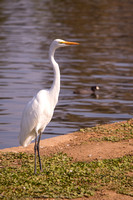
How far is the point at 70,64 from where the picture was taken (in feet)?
80.8

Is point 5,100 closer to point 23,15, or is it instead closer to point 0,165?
point 0,165

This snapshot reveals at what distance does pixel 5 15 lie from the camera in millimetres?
45500

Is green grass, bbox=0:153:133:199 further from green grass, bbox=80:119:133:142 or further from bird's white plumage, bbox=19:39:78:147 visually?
green grass, bbox=80:119:133:142

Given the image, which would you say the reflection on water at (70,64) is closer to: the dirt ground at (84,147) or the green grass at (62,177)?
the dirt ground at (84,147)

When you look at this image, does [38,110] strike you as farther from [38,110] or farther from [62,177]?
[62,177]

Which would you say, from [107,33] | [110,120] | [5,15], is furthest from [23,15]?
[110,120]

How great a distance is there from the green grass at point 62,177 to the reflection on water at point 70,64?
122 inches

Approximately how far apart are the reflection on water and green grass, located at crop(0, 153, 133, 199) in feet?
10.2

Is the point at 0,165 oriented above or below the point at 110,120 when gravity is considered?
above

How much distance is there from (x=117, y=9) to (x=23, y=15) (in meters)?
11.9

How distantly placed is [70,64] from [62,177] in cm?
1661

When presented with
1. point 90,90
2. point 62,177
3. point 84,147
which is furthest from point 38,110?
point 90,90

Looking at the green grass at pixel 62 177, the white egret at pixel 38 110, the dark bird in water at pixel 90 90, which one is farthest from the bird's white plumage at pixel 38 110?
the dark bird in water at pixel 90 90

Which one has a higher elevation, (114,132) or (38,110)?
(38,110)
